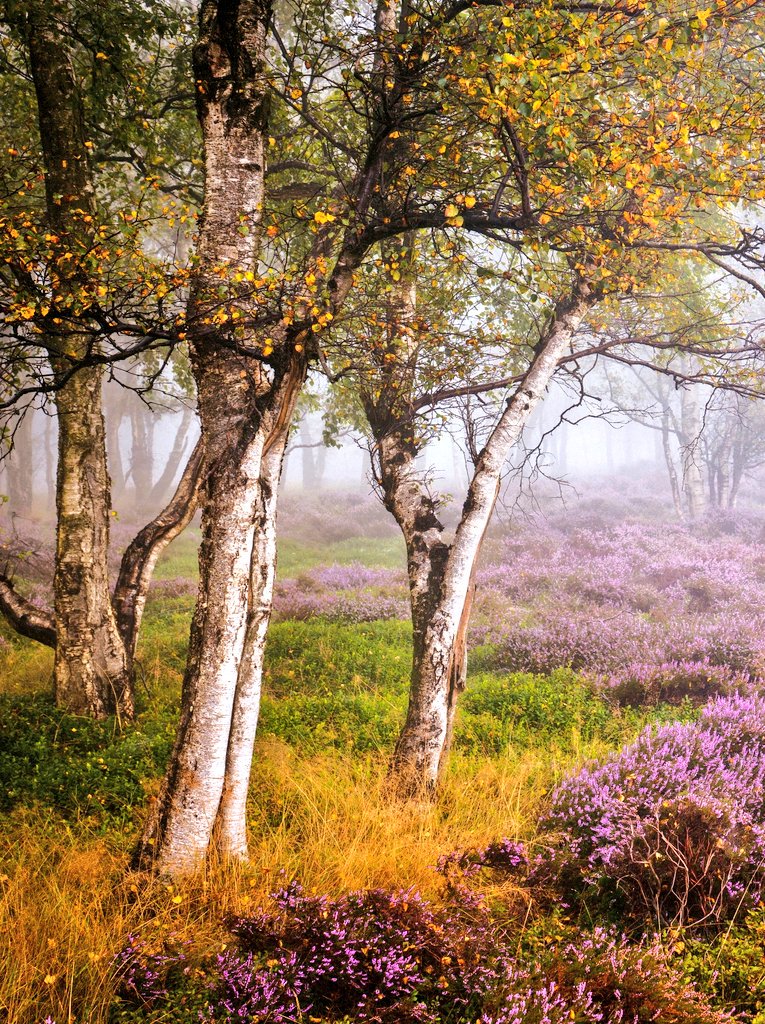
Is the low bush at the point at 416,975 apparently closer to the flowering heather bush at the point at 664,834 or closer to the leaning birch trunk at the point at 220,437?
the flowering heather bush at the point at 664,834

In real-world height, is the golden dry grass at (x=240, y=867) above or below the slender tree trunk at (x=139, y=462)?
below

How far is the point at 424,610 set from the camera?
614 centimetres

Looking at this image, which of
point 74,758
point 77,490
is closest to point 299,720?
point 74,758

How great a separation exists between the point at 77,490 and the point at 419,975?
5.68 meters

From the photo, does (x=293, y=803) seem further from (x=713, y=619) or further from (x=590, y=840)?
(x=713, y=619)

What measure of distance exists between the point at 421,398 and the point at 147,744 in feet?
15.4

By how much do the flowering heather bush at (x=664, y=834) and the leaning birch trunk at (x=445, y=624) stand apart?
1197mm

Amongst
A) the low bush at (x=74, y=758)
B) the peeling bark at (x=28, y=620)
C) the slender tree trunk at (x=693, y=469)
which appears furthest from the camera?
the slender tree trunk at (x=693, y=469)

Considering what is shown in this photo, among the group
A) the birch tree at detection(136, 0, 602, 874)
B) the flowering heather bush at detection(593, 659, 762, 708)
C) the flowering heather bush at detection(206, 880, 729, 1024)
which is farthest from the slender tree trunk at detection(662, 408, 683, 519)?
the flowering heather bush at detection(206, 880, 729, 1024)

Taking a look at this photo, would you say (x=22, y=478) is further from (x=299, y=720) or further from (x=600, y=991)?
(x=600, y=991)

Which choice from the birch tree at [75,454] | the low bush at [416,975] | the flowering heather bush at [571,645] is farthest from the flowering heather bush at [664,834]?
the birch tree at [75,454]

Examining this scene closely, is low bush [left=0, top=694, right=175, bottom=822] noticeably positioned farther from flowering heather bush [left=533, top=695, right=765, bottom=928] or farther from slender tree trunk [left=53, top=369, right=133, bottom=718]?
flowering heather bush [left=533, top=695, right=765, bottom=928]

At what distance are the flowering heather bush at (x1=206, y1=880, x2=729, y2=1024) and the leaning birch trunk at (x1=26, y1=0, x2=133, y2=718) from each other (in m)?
4.11

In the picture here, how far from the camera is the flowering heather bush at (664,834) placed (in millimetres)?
4109
